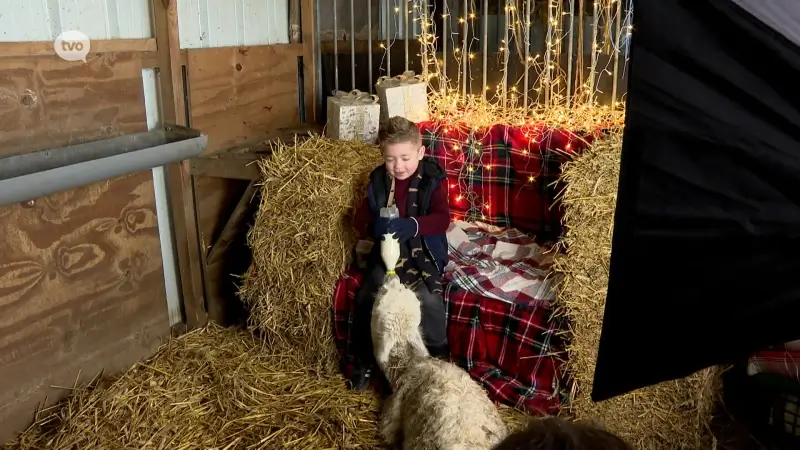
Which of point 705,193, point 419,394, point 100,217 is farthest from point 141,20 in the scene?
point 705,193

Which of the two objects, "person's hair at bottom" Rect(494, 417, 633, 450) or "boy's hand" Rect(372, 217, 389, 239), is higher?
"person's hair at bottom" Rect(494, 417, 633, 450)

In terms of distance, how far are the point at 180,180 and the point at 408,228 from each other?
1.14 m

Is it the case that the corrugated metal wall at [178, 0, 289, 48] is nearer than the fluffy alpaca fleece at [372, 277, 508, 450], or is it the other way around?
the fluffy alpaca fleece at [372, 277, 508, 450]

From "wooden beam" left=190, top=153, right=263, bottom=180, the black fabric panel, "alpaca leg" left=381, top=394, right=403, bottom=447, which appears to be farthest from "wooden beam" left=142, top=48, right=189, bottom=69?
the black fabric panel

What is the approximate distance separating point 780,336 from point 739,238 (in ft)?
0.61

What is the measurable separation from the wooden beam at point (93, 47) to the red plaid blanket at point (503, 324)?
4.26 feet

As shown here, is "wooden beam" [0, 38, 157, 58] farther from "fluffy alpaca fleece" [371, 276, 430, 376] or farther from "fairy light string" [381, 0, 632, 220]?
"fluffy alpaca fleece" [371, 276, 430, 376]

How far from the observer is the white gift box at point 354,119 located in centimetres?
332

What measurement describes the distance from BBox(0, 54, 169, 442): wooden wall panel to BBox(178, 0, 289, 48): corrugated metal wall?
44cm

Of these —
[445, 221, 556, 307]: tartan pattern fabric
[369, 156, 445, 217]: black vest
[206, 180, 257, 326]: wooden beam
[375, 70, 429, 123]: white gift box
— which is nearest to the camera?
[445, 221, 556, 307]: tartan pattern fabric

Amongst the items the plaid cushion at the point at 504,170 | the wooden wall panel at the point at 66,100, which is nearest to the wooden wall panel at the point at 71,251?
the wooden wall panel at the point at 66,100

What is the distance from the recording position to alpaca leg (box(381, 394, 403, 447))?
2.41 meters

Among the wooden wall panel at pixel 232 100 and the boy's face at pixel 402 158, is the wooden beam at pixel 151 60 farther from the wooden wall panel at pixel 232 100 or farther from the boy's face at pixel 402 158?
the boy's face at pixel 402 158

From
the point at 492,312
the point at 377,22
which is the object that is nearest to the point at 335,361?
the point at 492,312
